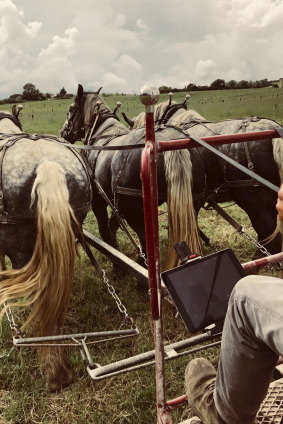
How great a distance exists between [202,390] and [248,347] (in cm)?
45

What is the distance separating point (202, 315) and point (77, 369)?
1.39 meters

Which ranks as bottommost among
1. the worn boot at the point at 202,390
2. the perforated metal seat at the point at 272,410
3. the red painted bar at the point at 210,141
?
the perforated metal seat at the point at 272,410

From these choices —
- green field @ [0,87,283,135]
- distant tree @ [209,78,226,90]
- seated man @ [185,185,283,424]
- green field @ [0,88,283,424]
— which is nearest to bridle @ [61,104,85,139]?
green field @ [0,88,283,424]

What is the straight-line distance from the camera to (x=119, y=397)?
2.52m

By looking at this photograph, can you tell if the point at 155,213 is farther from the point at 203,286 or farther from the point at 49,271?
the point at 49,271

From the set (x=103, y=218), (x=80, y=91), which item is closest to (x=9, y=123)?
(x=80, y=91)

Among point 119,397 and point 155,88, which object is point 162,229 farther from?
point 155,88

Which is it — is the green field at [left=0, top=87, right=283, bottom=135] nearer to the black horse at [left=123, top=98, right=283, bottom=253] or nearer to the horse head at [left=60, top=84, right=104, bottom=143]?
the horse head at [left=60, top=84, right=104, bottom=143]

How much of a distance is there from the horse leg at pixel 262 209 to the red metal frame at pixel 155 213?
218cm

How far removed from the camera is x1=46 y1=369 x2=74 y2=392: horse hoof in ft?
8.54

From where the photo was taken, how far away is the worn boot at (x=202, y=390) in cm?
158

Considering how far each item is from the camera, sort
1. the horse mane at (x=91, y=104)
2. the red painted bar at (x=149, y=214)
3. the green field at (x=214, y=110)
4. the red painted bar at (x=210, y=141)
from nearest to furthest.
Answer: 1. the red painted bar at (x=149, y=214)
2. the red painted bar at (x=210, y=141)
3. the horse mane at (x=91, y=104)
4. the green field at (x=214, y=110)

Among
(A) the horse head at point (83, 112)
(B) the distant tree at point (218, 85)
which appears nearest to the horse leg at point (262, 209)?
(A) the horse head at point (83, 112)

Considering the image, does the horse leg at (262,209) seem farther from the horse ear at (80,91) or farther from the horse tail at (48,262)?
the horse ear at (80,91)
